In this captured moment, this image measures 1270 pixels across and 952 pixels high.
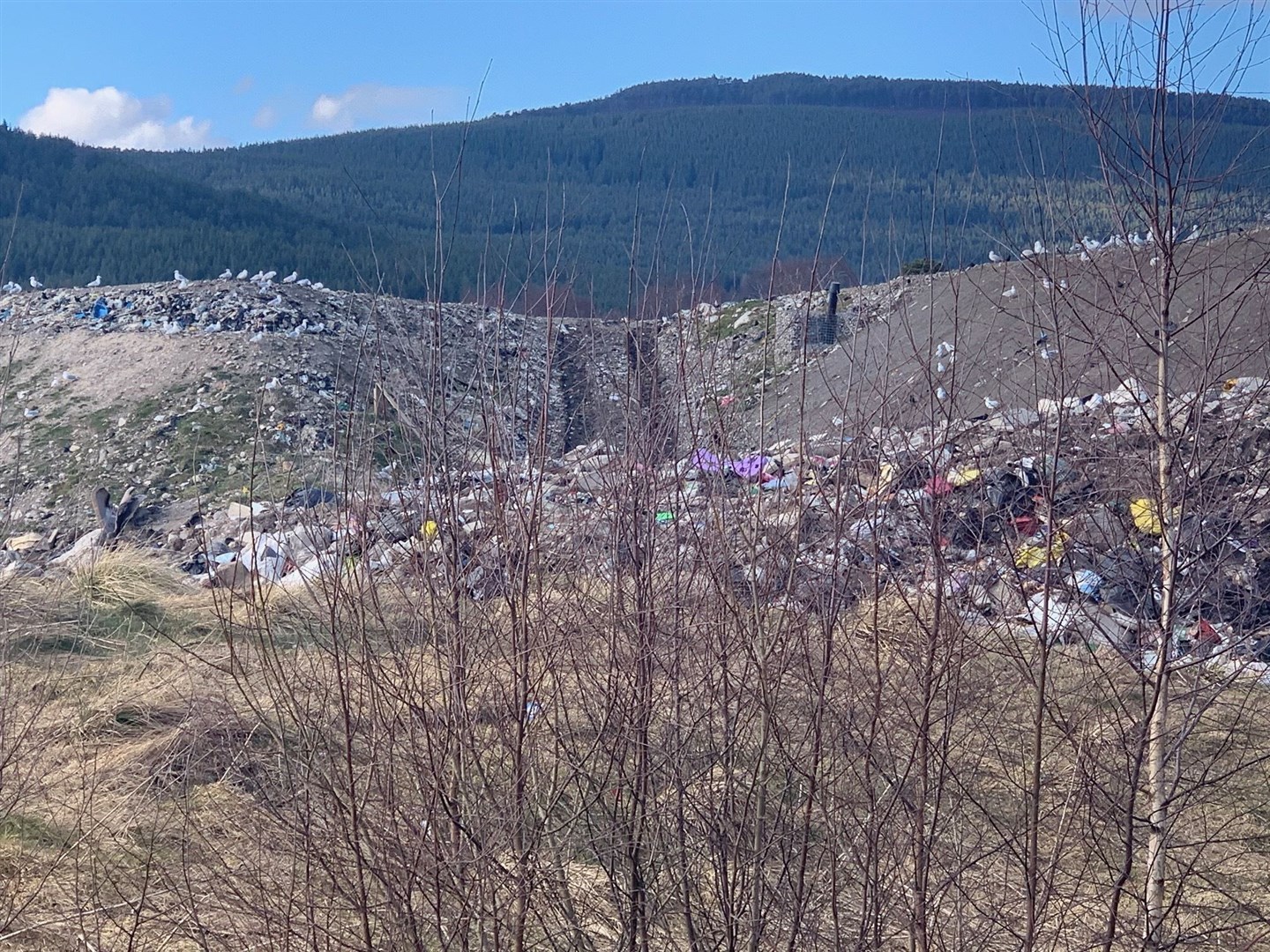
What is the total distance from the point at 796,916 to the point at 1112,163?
1.85 meters

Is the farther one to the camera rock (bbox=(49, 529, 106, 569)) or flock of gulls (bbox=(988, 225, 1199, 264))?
rock (bbox=(49, 529, 106, 569))

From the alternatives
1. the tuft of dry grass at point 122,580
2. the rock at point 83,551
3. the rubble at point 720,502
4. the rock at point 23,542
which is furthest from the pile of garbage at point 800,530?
the rock at point 23,542

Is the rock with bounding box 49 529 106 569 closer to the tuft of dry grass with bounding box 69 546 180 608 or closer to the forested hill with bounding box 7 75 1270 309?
the tuft of dry grass with bounding box 69 546 180 608

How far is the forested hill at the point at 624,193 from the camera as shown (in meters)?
2.98

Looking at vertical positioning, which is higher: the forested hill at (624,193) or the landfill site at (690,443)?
the forested hill at (624,193)

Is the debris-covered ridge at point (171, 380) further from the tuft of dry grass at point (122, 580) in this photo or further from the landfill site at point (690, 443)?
the tuft of dry grass at point (122, 580)

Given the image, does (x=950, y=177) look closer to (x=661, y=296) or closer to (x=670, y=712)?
(x=661, y=296)

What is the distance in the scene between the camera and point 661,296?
2967 millimetres

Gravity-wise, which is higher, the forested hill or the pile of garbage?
the forested hill

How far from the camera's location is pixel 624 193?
28312mm

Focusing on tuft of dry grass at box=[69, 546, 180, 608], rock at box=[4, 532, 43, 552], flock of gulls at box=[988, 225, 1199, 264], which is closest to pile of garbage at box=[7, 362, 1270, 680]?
flock of gulls at box=[988, 225, 1199, 264]

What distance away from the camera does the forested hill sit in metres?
2.98

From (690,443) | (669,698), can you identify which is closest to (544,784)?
(669,698)

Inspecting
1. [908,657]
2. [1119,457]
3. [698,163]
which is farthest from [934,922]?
[698,163]
